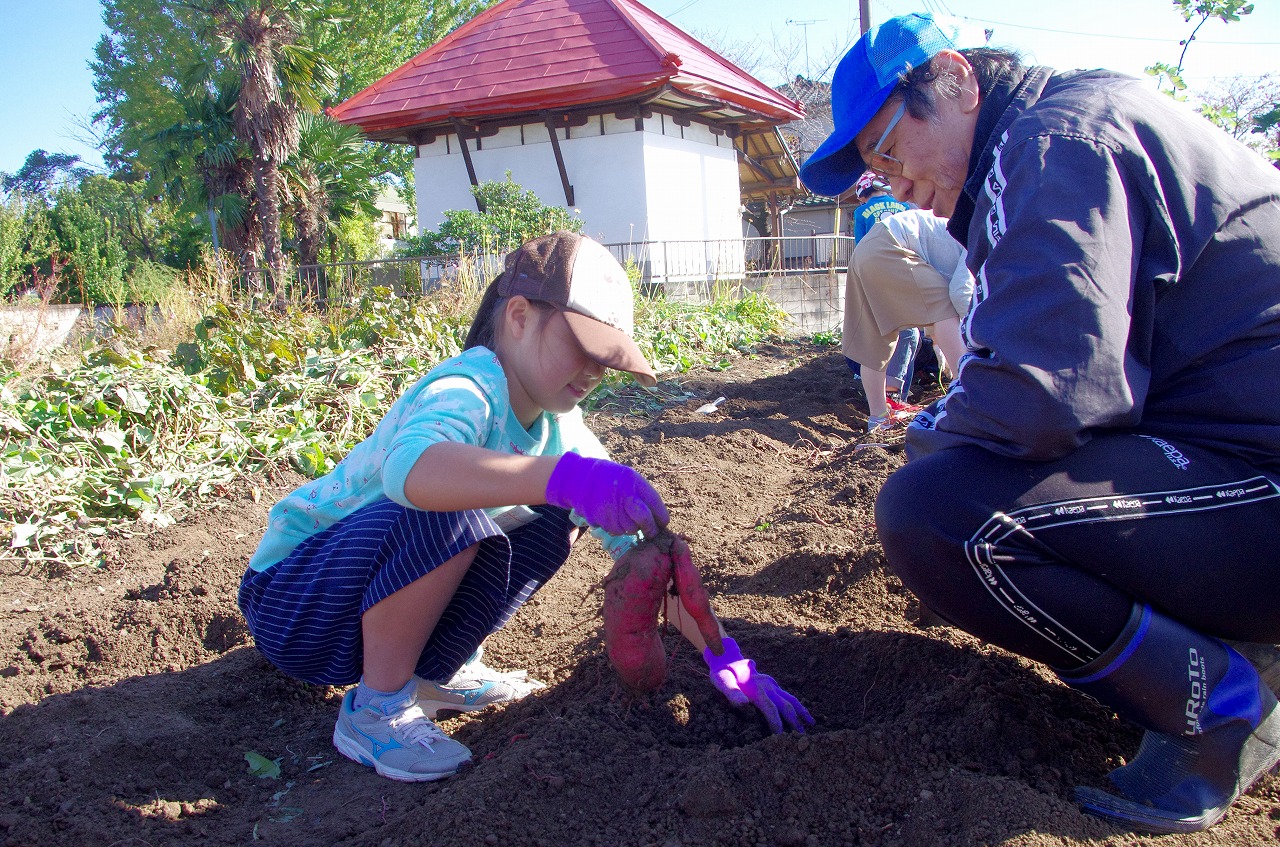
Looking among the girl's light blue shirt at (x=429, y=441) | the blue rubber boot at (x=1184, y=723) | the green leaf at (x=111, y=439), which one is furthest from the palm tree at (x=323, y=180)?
the blue rubber boot at (x=1184, y=723)

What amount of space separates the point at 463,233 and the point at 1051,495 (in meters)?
11.5

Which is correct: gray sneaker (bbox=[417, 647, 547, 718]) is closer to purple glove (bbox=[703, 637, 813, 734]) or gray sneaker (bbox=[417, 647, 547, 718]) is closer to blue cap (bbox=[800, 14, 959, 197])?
purple glove (bbox=[703, 637, 813, 734])

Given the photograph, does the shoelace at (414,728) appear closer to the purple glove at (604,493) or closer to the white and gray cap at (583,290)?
A: the purple glove at (604,493)

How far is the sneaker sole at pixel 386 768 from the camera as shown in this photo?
1757 mm

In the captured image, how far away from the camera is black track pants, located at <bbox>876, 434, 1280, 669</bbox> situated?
1368 mm

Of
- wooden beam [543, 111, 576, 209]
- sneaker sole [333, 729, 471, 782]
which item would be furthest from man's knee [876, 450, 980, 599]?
wooden beam [543, 111, 576, 209]

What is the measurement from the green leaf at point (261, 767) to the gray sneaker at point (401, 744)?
0.16m

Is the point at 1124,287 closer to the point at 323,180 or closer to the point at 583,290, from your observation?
the point at 583,290

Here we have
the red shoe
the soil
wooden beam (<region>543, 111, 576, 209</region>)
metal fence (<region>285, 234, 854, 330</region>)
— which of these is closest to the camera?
the soil

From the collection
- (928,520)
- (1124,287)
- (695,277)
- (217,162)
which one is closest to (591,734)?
(928,520)

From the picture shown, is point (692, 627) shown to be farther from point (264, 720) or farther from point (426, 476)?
point (264, 720)

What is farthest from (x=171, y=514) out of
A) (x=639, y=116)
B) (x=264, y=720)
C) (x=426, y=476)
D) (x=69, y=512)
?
(x=639, y=116)

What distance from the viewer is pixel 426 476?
1.51m

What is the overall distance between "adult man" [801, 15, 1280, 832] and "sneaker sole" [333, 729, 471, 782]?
1.11 metres
